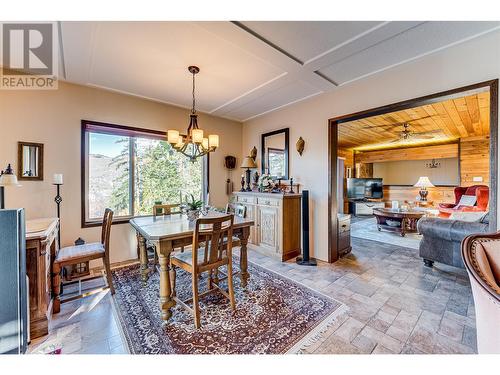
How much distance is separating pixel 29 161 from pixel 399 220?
702 centimetres

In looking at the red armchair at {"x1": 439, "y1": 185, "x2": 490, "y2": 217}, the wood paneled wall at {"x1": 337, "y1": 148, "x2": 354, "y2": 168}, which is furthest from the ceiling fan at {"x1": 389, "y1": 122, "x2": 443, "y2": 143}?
the wood paneled wall at {"x1": 337, "y1": 148, "x2": 354, "y2": 168}

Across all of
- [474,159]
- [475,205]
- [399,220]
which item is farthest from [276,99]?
[474,159]

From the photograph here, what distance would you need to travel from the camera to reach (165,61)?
2.31m

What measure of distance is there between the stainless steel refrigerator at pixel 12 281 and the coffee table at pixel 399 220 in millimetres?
6060

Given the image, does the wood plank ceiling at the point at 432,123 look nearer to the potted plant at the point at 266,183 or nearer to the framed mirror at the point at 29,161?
the potted plant at the point at 266,183

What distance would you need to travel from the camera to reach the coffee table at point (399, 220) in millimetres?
4805

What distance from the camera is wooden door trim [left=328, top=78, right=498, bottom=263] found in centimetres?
189

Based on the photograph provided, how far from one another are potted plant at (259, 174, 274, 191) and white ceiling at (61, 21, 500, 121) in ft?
4.80

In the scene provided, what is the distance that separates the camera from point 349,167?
786cm

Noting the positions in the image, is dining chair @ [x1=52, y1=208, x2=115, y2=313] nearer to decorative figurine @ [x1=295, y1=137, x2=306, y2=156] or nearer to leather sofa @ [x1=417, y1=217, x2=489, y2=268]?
decorative figurine @ [x1=295, y1=137, x2=306, y2=156]
